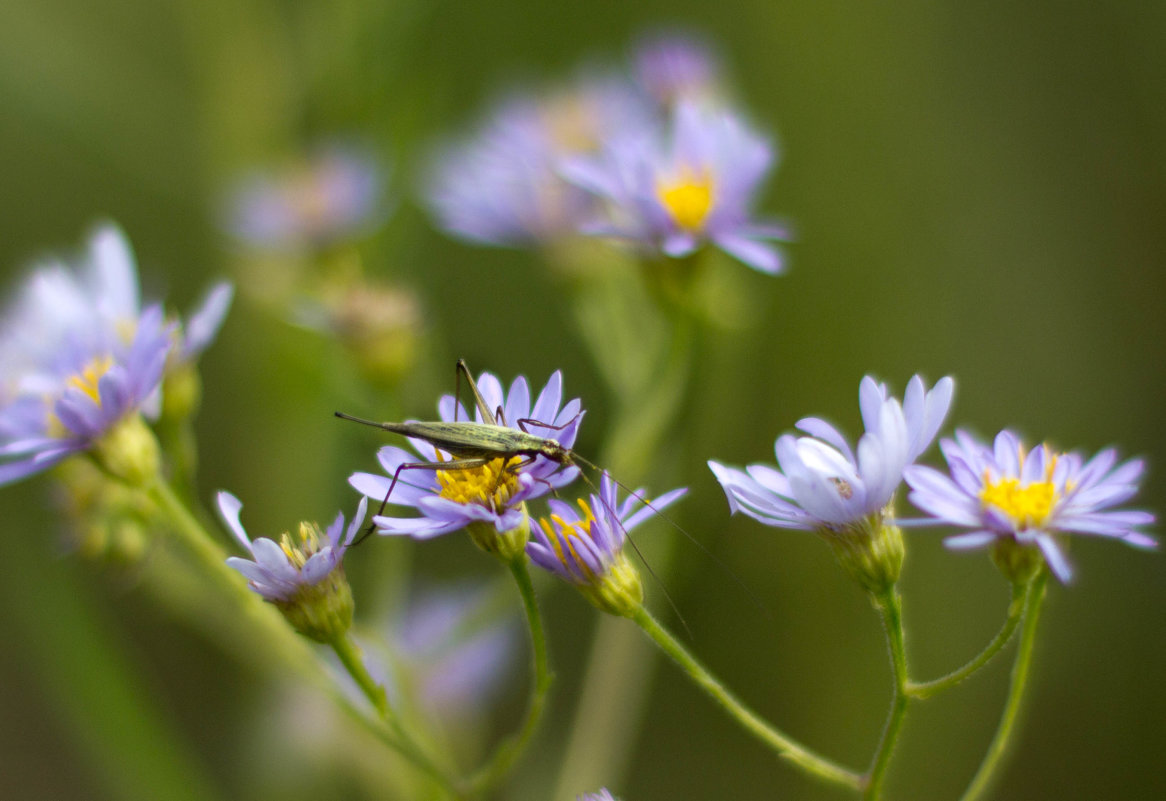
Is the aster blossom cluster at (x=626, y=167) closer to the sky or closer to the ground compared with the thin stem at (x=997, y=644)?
closer to the sky

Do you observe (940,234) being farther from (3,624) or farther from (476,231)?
(3,624)

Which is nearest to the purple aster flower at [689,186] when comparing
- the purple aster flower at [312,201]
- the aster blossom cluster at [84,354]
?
the aster blossom cluster at [84,354]

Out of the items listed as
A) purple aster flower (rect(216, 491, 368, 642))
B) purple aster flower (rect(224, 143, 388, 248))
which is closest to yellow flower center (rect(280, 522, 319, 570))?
purple aster flower (rect(216, 491, 368, 642))

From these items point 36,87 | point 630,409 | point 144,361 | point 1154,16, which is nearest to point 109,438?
point 144,361

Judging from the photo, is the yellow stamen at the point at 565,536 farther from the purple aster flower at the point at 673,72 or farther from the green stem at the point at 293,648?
the purple aster flower at the point at 673,72

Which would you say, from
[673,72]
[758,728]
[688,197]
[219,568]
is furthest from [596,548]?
[673,72]

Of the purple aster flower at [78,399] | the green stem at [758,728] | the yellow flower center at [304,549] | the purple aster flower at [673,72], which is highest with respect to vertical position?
the purple aster flower at [673,72]

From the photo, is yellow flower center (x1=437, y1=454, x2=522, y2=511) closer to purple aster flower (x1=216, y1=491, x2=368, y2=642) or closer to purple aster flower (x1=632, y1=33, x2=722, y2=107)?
purple aster flower (x1=216, y1=491, x2=368, y2=642)
